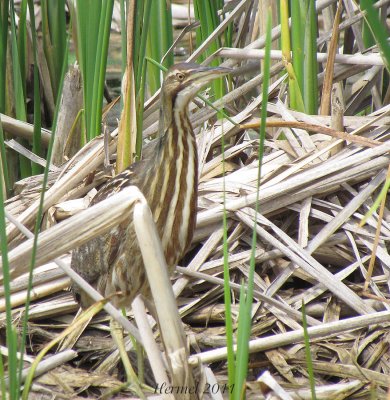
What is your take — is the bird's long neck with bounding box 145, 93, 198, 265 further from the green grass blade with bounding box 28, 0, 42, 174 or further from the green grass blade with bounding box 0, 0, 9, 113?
the green grass blade with bounding box 0, 0, 9, 113

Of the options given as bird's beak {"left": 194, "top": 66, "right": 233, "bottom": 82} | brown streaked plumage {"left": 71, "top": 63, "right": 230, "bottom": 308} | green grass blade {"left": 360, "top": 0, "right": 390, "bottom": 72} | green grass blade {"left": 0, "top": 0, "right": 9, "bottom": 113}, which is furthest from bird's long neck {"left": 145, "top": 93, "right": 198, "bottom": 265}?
green grass blade {"left": 360, "top": 0, "right": 390, "bottom": 72}

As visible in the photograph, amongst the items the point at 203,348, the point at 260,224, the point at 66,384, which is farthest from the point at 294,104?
the point at 66,384

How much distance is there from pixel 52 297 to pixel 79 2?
109 centimetres

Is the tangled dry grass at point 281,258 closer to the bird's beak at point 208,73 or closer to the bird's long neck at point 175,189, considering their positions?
the bird's long neck at point 175,189

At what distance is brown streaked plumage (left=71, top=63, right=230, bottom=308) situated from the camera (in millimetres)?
2678

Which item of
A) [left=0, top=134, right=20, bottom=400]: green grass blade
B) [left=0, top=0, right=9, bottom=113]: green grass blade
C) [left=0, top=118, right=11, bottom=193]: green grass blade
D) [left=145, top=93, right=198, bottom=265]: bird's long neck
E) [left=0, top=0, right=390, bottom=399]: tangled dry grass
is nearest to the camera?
[left=0, top=134, right=20, bottom=400]: green grass blade

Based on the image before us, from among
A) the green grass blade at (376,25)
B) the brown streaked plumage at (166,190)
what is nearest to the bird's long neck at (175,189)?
the brown streaked plumage at (166,190)

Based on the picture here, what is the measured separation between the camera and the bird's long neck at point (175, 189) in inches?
110

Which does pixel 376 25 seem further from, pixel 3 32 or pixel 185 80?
pixel 3 32

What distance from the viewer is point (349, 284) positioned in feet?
10.3

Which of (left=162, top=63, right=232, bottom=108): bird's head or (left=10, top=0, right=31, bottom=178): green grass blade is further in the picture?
(left=10, top=0, right=31, bottom=178): green grass blade

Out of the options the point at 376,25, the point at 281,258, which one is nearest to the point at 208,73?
the point at 281,258

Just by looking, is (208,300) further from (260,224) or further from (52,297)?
(52,297)

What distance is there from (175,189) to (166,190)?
33 millimetres
